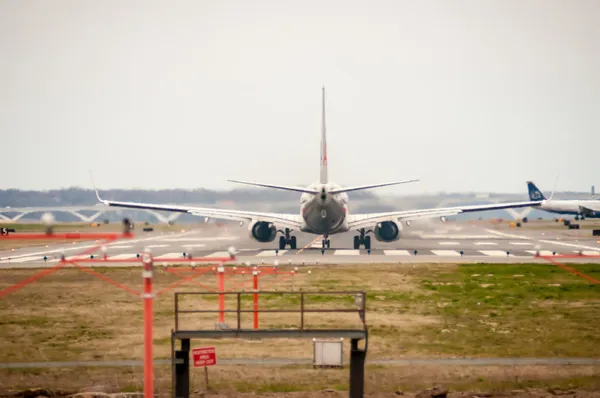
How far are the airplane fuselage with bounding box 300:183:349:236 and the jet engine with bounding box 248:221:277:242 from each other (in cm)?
355

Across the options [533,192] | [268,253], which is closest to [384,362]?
[268,253]

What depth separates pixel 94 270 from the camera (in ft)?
194

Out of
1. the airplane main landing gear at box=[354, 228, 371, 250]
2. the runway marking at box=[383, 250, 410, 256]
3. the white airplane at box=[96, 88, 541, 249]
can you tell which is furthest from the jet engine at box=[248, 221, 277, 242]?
the runway marking at box=[383, 250, 410, 256]

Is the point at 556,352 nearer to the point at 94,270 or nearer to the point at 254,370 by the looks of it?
the point at 254,370

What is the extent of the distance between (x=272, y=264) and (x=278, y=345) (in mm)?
28539

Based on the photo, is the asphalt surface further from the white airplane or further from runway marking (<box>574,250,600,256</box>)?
runway marking (<box>574,250,600,256</box>)

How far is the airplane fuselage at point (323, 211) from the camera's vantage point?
6825 centimetres

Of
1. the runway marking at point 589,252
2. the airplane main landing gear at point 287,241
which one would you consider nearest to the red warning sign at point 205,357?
the runway marking at point 589,252

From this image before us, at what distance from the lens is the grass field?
26.7 meters

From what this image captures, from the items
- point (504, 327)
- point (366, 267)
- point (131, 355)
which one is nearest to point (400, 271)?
point (366, 267)

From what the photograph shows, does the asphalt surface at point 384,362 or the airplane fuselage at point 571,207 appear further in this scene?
the airplane fuselage at point 571,207

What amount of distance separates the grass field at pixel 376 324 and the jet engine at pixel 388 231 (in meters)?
18.5

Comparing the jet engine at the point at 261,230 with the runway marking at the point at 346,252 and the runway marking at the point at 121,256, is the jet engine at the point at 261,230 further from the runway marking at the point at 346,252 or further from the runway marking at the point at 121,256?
the runway marking at the point at 121,256

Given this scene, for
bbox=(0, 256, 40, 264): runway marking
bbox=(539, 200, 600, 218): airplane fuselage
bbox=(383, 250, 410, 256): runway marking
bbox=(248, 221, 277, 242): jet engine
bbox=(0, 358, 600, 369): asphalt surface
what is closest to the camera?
bbox=(0, 358, 600, 369): asphalt surface
